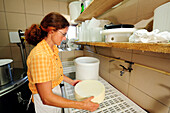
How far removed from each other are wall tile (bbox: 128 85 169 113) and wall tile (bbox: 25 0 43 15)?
97.8 inches

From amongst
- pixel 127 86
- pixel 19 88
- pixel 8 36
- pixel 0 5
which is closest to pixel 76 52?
pixel 19 88

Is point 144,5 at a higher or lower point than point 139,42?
higher

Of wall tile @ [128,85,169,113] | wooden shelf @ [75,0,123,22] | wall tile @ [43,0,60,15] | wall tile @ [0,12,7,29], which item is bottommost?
wall tile @ [128,85,169,113]

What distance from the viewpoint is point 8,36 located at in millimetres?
1837

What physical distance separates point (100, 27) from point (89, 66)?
44 centimetres

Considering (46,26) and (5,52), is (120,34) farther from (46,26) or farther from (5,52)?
(5,52)

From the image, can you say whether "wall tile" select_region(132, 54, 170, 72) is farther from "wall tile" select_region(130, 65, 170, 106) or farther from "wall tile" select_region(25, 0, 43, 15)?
"wall tile" select_region(25, 0, 43, 15)

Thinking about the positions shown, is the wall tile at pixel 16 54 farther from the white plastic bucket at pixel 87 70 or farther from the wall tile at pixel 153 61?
the wall tile at pixel 153 61

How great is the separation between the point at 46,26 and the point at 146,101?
3.38ft

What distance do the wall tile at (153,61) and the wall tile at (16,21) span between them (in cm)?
241

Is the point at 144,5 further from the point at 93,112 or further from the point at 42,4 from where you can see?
the point at 42,4

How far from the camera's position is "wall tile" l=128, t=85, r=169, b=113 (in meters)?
0.56

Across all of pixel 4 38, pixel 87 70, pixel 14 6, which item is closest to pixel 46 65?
pixel 87 70

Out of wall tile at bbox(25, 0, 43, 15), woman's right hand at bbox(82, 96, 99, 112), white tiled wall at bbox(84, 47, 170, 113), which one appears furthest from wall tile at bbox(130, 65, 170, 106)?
wall tile at bbox(25, 0, 43, 15)
